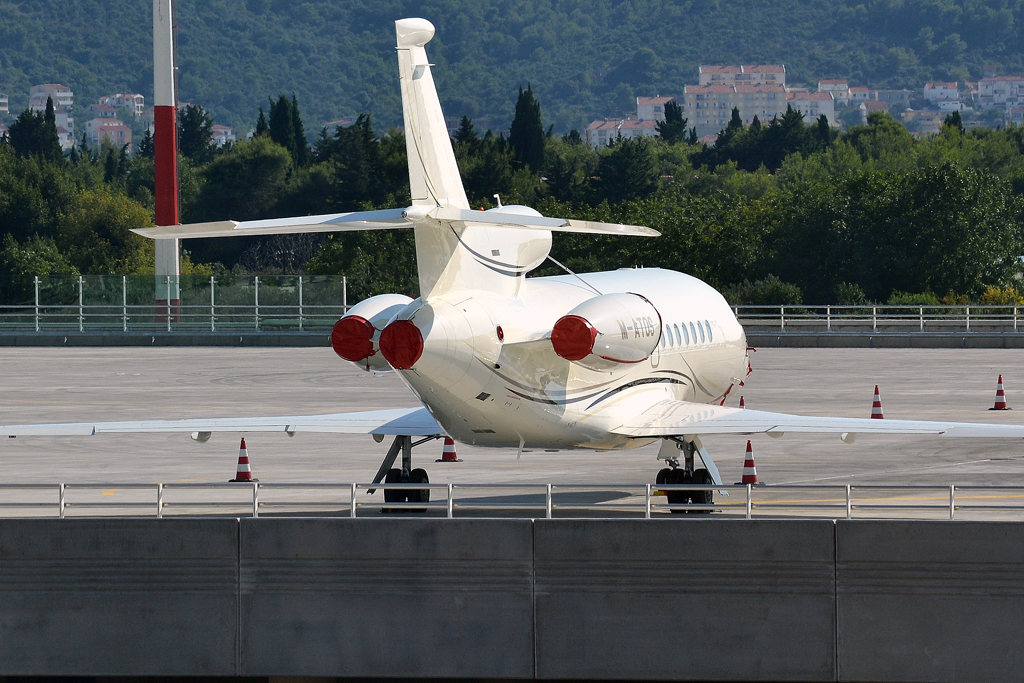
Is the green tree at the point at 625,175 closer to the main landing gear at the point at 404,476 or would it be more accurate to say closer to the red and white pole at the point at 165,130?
the red and white pole at the point at 165,130

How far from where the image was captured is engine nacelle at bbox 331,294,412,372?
20.3 m

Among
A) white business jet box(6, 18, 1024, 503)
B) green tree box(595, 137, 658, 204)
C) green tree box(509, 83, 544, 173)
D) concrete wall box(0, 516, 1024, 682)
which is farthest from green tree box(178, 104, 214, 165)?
concrete wall box(0, 516, 1024, 682)

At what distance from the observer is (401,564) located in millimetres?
18484

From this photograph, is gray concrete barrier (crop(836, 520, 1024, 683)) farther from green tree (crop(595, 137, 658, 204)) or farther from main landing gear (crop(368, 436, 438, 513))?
green tree (crop(595, 137, 658, 204))

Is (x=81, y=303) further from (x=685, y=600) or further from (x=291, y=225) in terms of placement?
(x=685, y=600)

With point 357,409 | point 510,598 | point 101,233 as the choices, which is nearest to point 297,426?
point 510,598

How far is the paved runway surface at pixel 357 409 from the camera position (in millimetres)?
28500

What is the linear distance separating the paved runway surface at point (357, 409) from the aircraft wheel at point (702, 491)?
3817 mm

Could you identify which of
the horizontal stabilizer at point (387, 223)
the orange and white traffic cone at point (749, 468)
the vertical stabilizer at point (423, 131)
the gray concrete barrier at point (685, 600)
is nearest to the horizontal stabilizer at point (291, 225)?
the horizontal stabilizer at point (387, 223)

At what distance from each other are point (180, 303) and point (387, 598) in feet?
175

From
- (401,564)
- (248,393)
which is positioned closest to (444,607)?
(401,564)

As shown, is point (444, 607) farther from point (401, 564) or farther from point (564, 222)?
point (564, 222)

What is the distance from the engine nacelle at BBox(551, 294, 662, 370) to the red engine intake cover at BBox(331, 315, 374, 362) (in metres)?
2.44

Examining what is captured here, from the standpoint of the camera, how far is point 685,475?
23.4 meters
